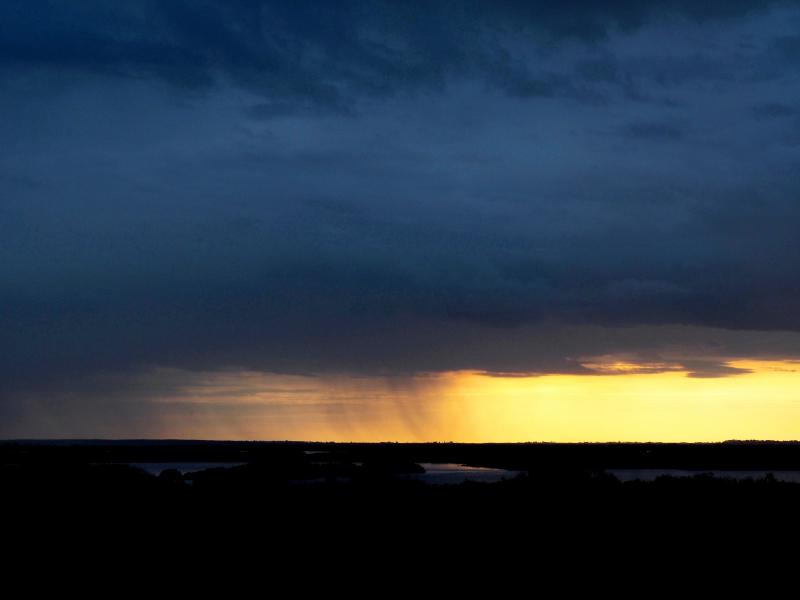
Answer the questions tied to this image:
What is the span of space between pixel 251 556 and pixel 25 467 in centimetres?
2931

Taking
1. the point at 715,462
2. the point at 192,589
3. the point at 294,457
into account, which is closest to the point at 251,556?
the point at 192,589

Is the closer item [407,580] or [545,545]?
[407,580]

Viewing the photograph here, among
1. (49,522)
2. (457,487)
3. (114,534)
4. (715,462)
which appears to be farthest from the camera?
(715,462)

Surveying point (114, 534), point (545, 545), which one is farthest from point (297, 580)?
point (114, 534)

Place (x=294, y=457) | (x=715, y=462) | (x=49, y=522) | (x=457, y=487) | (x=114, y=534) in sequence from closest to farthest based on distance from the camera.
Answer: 1. (x=114, y=534)
2. (x=49, y=522)
3. (x=457, y=487)
4. (x=294, y=457)
5. (x=715, y=462)

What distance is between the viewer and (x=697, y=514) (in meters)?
27.9

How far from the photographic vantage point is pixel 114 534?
26453 mm

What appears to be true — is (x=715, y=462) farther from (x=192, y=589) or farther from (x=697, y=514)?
(x=192, y=589)

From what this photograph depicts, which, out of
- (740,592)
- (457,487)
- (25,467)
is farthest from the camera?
(25,467)

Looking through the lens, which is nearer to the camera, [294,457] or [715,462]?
[294,457]

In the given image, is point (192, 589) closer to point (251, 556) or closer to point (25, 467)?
point (251, 556)

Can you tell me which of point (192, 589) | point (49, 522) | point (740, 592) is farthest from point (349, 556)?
point (49, 522)

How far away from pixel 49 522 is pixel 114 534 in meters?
3.29

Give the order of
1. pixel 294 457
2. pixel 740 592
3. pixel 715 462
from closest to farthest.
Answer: pixel 740 592
pixel 294 457
pixel 715 462
